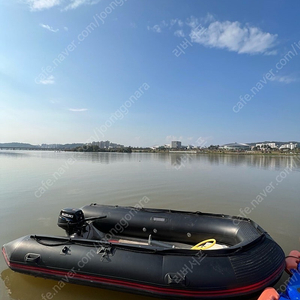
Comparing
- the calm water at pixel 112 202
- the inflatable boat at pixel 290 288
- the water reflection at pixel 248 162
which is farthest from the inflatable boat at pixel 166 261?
the water reflection at pixel 248 162

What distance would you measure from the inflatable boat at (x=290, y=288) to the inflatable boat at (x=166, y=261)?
133mm

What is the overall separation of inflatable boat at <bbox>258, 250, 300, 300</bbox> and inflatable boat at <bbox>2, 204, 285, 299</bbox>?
0.44 feet

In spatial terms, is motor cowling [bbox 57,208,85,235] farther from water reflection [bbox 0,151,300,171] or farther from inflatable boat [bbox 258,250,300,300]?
water reflection [bbox 0,151,300,171]

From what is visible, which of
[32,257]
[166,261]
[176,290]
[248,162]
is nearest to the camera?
[176,290]

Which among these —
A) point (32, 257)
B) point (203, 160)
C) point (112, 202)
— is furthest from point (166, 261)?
point (203, 160)

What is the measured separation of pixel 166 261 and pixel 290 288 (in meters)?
1.34

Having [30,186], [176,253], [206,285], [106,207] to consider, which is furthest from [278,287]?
[30,186]

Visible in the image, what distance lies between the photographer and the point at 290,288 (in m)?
2.37

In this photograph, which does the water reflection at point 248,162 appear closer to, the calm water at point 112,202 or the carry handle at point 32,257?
the calm water at point 112,202

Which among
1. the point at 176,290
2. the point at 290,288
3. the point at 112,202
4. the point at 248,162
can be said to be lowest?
the point at 112,202

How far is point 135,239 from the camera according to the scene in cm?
402

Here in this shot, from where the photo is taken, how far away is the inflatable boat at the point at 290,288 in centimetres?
231

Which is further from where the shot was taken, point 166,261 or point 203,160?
point 203,160

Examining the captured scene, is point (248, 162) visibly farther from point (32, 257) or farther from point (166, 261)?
point (32, 257)
